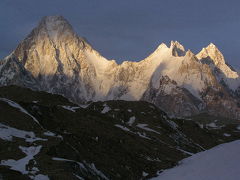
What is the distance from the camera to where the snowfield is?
47.0 metres

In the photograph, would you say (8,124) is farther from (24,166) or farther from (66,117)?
(66,117)

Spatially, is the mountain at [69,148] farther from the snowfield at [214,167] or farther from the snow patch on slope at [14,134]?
the snowfield at [214,167]

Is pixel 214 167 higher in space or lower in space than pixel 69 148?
lower

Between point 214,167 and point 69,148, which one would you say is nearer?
point 214,167

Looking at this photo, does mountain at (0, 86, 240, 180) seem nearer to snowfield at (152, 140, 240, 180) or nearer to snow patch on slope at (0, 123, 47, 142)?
snow patch on slope at (0, 123, 47, 142)

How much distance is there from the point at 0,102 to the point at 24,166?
1755 inches

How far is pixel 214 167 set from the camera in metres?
50.6

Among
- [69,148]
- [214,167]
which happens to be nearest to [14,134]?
[69,148]

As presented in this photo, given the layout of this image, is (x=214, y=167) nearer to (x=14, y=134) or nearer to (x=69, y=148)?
(x=69, y=148)

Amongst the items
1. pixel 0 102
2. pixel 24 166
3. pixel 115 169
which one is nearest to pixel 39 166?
A: pixel 24 166

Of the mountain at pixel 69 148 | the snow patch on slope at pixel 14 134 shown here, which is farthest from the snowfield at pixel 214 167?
the snow patch on slope at pixel 14 134

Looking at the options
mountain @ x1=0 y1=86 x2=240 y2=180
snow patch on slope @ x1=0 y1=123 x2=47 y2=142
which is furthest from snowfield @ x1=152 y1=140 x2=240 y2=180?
snow patch on slope @ x1=0 y1=123 x2=47 y2=142

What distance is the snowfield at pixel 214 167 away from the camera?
47.0 m

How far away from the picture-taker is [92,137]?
118562 mm
